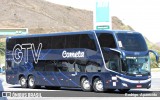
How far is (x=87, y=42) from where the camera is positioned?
28.6m

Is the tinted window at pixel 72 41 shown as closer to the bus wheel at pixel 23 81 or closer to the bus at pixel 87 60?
the bus at pixel 87 60

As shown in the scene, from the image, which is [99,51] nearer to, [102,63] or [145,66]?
[102,63]

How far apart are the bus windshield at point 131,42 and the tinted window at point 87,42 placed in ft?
4.86

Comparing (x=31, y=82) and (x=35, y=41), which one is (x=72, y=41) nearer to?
(x=35, y=41)

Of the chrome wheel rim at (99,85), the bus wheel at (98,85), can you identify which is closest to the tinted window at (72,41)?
the bus wheel at (98,85)

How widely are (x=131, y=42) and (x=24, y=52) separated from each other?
833cm

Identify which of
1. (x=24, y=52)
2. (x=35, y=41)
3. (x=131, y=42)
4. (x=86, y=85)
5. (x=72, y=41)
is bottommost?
(x=86, y=85)

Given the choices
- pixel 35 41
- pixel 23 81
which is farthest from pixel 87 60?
pixel 23 81

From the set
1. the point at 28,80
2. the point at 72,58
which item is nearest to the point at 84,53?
the point at 72,58

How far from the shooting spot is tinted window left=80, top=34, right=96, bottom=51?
28328mm

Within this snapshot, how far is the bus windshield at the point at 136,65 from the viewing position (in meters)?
27.2

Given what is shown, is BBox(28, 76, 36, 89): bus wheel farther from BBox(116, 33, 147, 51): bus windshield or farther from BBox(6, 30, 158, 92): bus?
BBox(116, 33, 147, 51): bus windshield

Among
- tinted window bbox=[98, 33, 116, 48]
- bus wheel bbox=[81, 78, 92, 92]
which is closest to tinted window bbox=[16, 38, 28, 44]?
bus wheel bbox=[81, 78, 92, 92]

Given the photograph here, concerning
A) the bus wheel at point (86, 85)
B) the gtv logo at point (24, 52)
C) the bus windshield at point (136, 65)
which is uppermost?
the gtv logo at point (24, 52)
